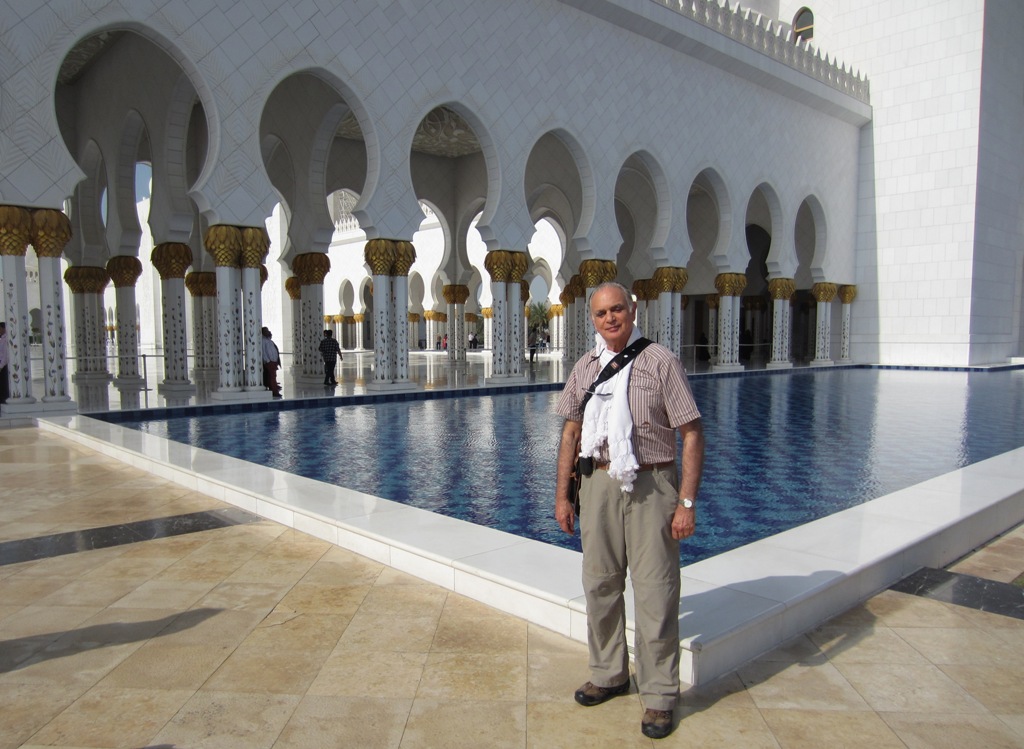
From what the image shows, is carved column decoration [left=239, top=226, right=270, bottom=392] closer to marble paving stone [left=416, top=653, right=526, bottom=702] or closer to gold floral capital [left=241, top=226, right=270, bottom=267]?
gold floral capital [left=241, top=226, right=270, bottom=267]

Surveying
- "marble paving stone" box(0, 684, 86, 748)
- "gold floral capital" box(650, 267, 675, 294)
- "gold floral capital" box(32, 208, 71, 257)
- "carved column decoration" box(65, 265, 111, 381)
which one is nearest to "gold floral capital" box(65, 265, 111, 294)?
"carved column decoration" box(65, 265, 111, 381)

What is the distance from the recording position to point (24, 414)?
6.31 metres

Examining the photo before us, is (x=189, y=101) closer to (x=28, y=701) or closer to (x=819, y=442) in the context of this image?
(x=819, y=442)

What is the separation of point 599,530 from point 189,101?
8.79 meters

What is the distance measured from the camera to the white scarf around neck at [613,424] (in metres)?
1.60

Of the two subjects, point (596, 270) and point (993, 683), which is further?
point (596, 270)

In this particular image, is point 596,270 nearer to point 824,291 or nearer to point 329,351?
point 329,351

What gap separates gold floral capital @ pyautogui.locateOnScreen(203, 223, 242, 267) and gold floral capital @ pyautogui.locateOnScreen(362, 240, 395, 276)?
4.83 feet

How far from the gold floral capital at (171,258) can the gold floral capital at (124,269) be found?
0.54 m

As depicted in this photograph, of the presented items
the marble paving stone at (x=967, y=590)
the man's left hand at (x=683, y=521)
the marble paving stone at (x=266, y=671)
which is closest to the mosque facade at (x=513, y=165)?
the marble paving stone at (x=266, y=671)

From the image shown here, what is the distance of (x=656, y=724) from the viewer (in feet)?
5.02

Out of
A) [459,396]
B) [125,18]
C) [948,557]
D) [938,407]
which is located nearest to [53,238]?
[125,18]

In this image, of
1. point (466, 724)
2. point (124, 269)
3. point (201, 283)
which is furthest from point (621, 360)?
point (201, 283)

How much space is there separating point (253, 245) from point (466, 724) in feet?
22.5
